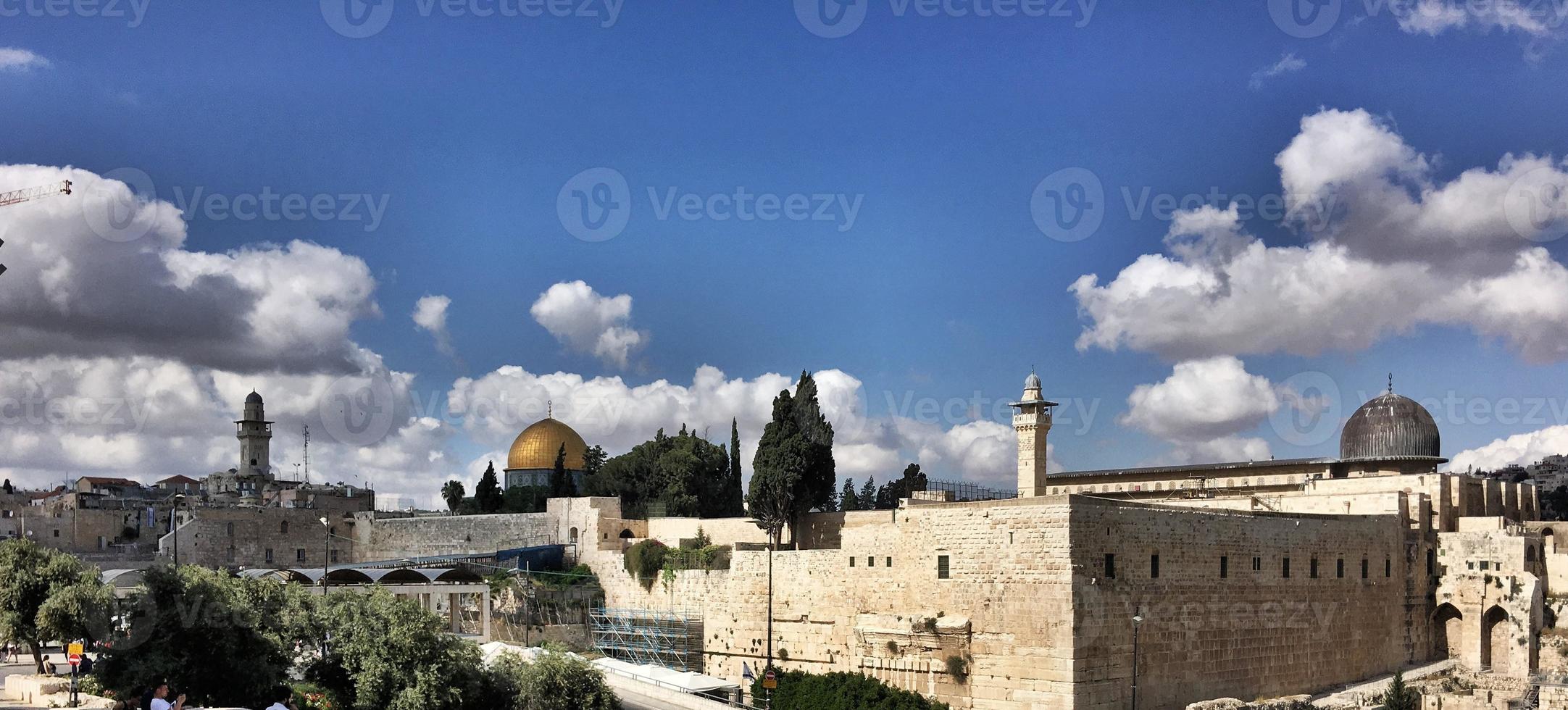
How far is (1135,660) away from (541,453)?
36165 millimetres

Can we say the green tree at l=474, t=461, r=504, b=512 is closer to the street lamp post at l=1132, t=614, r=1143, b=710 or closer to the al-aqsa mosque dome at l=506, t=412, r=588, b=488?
the al-aqsa mosque dome at l=506, t=412, r=588, b=488

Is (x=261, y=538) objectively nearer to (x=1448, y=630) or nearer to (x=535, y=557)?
(x=535, y=557)

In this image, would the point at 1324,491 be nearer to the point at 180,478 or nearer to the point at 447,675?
the point at 447,675

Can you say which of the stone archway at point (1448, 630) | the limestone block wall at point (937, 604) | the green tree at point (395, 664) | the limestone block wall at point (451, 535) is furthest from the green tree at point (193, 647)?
the stone archway at point (1448, 630)

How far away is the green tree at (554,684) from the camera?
2620 centimetres

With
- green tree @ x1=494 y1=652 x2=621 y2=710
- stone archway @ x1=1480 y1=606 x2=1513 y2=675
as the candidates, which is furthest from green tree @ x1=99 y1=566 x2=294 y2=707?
stone archway @ x1=1480 y1=606 x2=1513 y2=675

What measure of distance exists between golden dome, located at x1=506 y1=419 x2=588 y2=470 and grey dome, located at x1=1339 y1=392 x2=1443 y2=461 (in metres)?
31.4

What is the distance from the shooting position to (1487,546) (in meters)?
36.0

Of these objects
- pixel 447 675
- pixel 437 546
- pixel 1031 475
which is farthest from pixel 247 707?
pixel 437 546

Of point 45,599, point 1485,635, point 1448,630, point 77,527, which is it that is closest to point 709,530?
point 45,599

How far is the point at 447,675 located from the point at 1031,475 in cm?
1691

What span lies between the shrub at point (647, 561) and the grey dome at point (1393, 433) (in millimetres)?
20294

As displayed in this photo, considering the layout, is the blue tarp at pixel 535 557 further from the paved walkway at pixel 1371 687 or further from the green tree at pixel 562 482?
the paved walkway at pixel 1371 687

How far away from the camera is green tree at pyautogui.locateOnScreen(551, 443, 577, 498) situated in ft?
166
